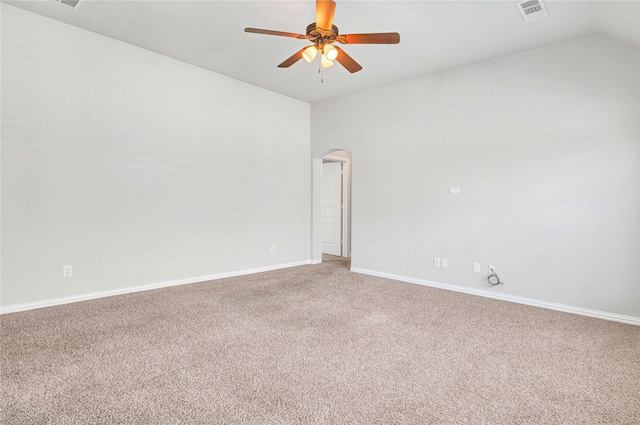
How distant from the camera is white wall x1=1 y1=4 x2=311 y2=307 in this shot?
324cm

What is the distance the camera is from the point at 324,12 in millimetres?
2371

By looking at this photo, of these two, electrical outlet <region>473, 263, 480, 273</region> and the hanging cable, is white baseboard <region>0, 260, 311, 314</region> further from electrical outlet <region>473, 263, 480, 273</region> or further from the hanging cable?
the hanging cable

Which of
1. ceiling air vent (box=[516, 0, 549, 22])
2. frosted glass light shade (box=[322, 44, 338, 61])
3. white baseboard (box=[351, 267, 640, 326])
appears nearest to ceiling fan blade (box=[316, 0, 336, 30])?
frosted glass light shade (box=[322, 44, 338, 61])

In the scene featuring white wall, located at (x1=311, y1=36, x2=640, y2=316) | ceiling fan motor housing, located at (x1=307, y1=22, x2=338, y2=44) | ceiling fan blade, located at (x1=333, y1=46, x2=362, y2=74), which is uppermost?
ceiling fan motor housing, located at (x1=307, y1=22, x2=338, y2=44)

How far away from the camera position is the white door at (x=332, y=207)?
23.3 ft

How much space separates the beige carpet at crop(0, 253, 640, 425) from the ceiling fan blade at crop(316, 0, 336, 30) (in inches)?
99.9

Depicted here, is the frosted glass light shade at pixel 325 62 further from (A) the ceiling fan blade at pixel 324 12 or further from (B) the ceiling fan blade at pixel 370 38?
(A) the ceiling fan blade at pixel 324 12

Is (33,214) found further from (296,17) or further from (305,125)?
(305,125)

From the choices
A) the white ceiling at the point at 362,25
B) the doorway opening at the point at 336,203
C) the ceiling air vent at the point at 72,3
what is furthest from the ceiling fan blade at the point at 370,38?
the doorway opening at the point at 336,203

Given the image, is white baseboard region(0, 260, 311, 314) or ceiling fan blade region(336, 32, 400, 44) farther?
white baseboard region(0, 260, 311, 314)

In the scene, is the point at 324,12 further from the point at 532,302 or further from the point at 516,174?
the point at 532,302

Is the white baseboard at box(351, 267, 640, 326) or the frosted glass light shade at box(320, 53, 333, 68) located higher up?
the frosted glass light shade at box(320, 53, 333, 68)

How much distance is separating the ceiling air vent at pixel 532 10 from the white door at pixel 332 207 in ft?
14.2

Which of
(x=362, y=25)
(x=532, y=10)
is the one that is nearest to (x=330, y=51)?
(x=362, y=25)
